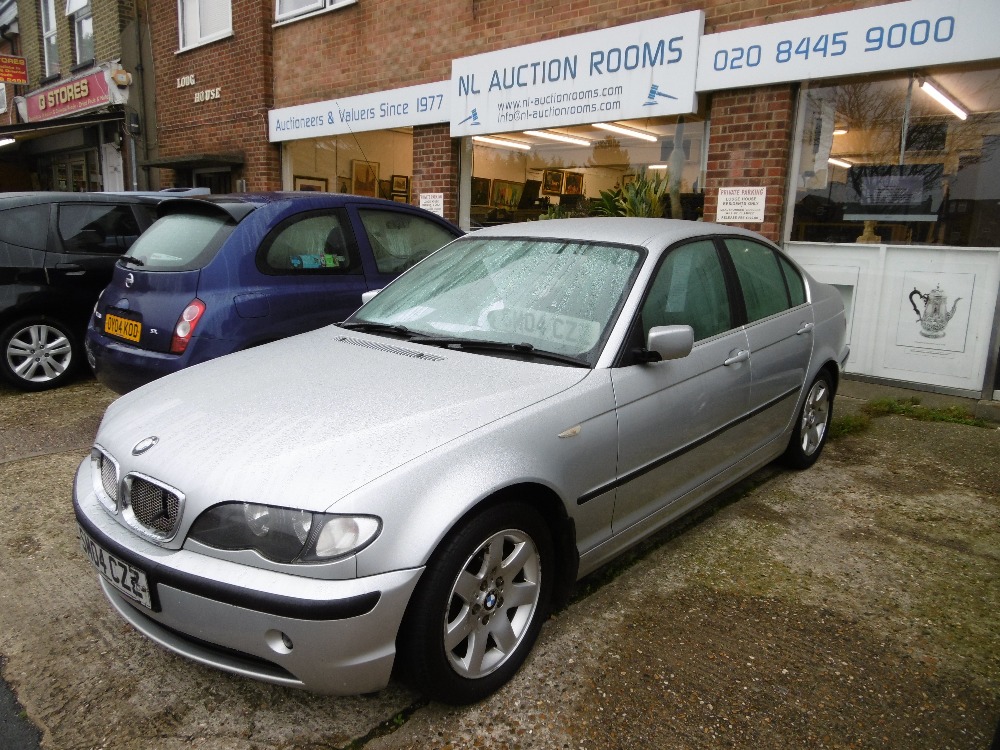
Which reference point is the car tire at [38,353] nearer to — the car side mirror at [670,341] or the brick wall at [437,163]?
the brick wall at [437,163]

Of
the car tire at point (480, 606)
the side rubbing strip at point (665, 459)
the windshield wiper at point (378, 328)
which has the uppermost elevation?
the windshield wiper at point (378, 328)

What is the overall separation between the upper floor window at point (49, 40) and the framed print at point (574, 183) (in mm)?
14246

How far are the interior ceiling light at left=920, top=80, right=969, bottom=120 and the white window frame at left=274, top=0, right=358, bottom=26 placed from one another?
7244 millimetres

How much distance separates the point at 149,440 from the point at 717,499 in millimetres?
2930

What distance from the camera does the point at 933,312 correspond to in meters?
6.00

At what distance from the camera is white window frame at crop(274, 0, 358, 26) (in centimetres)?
1007

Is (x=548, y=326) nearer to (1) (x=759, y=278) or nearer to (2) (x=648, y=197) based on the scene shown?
(1) (x=759, y=278)

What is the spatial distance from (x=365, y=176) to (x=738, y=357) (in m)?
8.49

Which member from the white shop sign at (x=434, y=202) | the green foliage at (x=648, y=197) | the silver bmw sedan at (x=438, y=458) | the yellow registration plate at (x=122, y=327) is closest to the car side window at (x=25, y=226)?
the yellow registration plate at (x=122, y=327)

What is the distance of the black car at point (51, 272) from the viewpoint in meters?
5.89

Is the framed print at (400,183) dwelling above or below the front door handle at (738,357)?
above

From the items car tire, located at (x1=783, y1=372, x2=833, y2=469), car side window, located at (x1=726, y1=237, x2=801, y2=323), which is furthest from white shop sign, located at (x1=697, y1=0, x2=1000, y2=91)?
car tire, located at (x1=783, y1=372, x2=833, y2=469)

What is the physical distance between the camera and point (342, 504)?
6.38 feet

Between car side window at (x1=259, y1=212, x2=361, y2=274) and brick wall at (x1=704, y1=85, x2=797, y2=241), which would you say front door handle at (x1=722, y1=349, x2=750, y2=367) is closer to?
car side window at (x1=259, y1=212, x2=361, y2=274)
